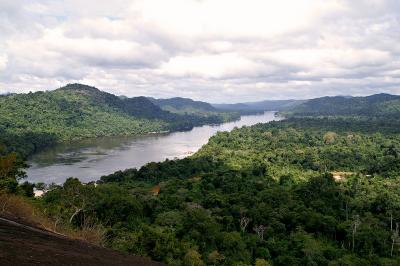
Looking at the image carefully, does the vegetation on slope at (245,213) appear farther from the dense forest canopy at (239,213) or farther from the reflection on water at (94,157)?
the reflection on water at (94,157)

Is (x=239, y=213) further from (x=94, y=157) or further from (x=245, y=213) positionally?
(x=94, y=157)

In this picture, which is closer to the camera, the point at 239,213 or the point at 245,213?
the point at 245,213

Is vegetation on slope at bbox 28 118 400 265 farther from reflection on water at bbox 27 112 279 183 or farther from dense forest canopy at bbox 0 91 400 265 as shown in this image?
reflection on water at bbox 27 112 279 183

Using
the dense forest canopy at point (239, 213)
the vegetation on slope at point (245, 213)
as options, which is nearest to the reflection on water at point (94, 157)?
the vegetation on slope at point (245, 213)

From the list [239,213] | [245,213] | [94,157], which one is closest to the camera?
[245,213]

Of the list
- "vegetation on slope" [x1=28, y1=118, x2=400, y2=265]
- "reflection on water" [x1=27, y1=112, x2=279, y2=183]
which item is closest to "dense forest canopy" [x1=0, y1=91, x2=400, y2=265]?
"vegetation on slope" [x1=28, y1=118, x2=400, y2=265]

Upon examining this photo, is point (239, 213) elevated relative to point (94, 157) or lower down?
lower down

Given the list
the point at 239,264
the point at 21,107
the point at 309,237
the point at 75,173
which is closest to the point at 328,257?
the point at 309,237

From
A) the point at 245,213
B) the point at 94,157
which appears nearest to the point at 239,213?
the point at 245,213

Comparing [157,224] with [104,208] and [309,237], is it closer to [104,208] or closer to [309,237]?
[104,208]

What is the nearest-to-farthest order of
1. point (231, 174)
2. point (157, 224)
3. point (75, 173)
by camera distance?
point (157, 224) < point (231, 174) < point (75, 173)

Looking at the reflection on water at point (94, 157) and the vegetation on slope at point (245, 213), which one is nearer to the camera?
the vegetation on slope at point (245, 213)
